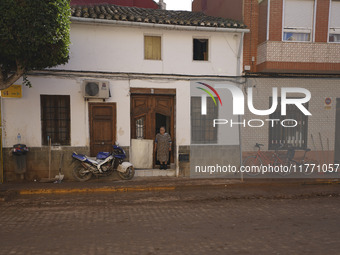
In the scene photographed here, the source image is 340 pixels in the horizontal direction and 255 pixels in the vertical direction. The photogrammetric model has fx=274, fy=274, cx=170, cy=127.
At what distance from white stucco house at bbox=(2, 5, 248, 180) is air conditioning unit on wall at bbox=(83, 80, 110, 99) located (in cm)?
3

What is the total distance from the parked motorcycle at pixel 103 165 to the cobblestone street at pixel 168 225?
1449 millimetres

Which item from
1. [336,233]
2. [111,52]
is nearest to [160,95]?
Answer: [111,52]

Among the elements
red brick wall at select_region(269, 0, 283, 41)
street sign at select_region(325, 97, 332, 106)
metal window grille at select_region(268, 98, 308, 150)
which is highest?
red brick wall at select_region(269, 0, 283, 41)

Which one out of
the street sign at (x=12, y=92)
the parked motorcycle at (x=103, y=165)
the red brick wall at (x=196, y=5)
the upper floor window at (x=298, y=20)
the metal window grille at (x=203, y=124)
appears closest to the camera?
the street sign at (x=12, y=92)

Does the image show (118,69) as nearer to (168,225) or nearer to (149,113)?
(149,113)

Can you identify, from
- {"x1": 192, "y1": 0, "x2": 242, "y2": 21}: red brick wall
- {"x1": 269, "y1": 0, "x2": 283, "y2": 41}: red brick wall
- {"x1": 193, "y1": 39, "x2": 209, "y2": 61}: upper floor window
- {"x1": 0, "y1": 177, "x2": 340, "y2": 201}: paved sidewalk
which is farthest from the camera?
{"x1": 192, "y1": 0, "x2": 242, "y2": 21}: red brick wall

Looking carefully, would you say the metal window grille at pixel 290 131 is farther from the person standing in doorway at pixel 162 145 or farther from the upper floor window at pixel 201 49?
the person standing in doorway at pixel 162 145

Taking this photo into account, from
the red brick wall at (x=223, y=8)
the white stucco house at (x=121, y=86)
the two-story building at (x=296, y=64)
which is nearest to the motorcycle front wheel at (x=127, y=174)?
the white stucco house at (x=121, y=86)

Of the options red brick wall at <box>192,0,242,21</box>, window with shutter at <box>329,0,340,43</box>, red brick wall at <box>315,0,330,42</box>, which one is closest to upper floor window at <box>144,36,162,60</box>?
red brick wall at <box>192,0,242,21</box>

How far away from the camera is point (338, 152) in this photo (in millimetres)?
11672

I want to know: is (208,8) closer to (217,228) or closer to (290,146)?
(290,146)

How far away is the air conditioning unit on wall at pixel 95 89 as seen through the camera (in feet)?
30.0

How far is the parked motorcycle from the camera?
9.02 m

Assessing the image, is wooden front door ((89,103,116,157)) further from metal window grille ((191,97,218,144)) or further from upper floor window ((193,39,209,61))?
upper floor window ((193,39,209,61))
